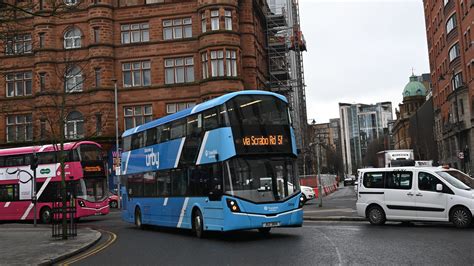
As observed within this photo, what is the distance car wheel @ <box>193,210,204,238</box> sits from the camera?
1627cm

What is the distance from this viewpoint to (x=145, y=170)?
20.3 m

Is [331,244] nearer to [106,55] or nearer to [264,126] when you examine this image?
[264,126]

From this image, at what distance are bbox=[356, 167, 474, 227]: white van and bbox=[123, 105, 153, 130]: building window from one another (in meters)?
30.1

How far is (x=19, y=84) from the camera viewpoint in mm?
48062

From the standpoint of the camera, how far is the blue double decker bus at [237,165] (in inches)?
582

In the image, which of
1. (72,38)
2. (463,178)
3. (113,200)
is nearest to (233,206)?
(463,178)

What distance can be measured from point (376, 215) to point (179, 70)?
30.7 m

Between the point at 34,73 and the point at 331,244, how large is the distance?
4096 centimetres

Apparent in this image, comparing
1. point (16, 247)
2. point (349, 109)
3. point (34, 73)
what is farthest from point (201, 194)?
point (349, 109)

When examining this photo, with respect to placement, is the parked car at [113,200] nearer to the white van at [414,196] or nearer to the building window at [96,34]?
the building window at [96,34]

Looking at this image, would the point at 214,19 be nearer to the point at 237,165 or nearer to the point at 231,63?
the point at 231,63

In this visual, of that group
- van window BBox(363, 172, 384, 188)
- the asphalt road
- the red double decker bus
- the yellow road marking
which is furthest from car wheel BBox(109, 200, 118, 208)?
van window BBox(363, 172, 384, 188)

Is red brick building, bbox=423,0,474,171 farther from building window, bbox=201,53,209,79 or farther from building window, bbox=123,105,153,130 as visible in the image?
building window, bbox=123,105,153,130

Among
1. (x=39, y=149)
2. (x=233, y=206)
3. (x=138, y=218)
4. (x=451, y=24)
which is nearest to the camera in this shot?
(x=233, y=206)
